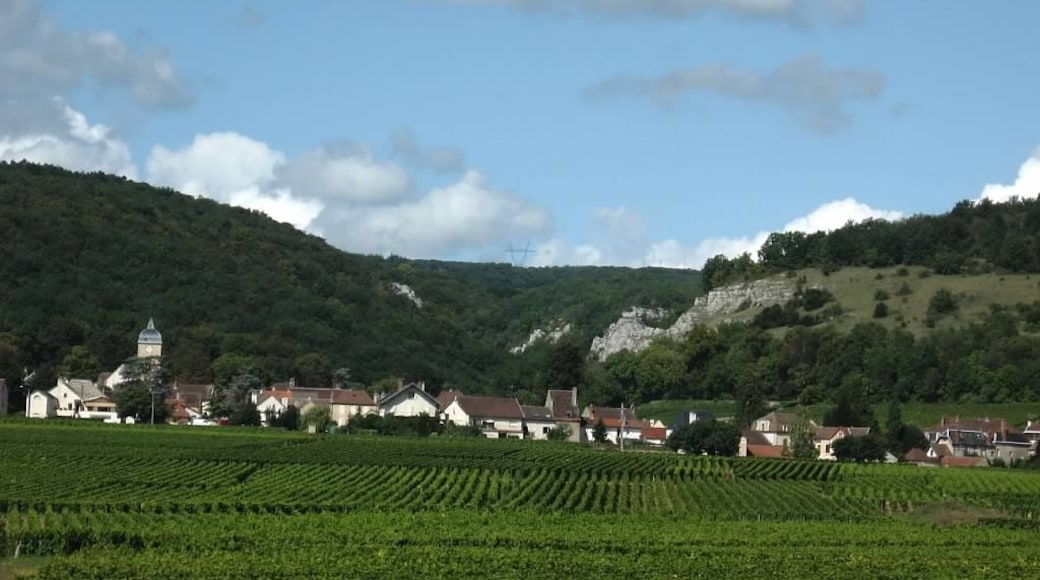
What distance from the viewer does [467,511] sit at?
52.1m

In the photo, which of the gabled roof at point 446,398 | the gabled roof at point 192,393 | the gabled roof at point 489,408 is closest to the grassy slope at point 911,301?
the gabled roof at point 489,408

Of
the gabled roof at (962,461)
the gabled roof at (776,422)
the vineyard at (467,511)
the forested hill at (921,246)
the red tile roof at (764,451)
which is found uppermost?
the forested hill at (921,246)

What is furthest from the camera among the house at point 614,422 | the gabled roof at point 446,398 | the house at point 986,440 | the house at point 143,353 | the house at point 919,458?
the house at point 143,353

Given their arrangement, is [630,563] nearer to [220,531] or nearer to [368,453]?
[220,531]

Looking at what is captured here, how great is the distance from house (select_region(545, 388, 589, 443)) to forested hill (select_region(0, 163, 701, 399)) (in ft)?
46.4

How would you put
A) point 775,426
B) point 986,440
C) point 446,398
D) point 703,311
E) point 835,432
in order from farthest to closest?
point 703,311 → point 446,398 → point 775,426 → point 835,432 → point 986,440

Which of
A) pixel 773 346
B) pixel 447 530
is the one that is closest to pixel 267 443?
pixel 447 530

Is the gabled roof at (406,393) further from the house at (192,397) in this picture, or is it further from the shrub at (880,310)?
the shrub at (880,310)

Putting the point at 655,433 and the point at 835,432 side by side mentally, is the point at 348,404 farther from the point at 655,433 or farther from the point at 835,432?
the point at 835,432

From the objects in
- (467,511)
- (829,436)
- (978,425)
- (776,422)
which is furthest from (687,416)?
(467,511)

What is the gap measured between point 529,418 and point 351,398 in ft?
45.5

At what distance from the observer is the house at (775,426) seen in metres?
118

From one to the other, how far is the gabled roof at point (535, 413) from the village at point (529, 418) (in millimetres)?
78

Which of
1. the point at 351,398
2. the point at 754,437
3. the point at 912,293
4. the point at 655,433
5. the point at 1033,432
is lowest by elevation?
the point at 754,437
